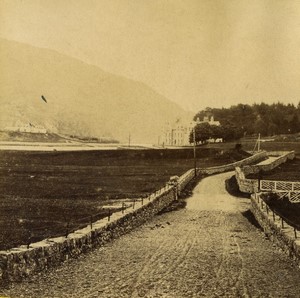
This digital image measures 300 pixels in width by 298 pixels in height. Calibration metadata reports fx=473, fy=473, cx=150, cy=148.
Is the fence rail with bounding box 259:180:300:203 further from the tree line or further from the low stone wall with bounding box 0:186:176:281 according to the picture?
the low stone wall with bounding box 0:186:176:281

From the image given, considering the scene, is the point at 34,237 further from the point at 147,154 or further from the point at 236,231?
the point at 147,154

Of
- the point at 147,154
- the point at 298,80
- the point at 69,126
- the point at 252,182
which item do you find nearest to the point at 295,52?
the point at 298,80

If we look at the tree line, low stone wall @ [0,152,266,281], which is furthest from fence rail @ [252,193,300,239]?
the tree line

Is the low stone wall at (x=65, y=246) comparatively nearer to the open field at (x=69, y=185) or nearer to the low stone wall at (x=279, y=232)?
the open field at (x=69, y=185)

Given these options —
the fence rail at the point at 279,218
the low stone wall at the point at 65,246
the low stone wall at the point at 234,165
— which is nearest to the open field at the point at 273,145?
the low stone wall at the point at 234,165

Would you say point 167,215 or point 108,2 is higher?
point 108,2

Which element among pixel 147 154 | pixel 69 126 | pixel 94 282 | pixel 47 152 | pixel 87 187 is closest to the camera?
pixel 94 282
